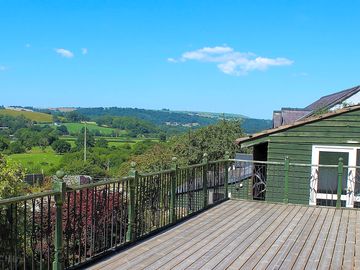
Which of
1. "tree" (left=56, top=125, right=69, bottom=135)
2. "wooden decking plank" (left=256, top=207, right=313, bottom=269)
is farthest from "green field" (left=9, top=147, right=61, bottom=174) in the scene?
"wooden decking plank" (left=256, top=207, right=313, bottom=269)

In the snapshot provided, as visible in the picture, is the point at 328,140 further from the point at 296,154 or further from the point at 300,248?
the point at 300,248

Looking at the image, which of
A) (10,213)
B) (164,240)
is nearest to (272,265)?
(164,240)

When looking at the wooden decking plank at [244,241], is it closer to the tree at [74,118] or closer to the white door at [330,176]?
the white door at [330,176]

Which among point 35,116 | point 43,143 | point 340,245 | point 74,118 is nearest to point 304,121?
point 340,245

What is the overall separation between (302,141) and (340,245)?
630 centimetres

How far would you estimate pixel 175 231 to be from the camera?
6.89 m

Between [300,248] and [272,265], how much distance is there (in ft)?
3.33

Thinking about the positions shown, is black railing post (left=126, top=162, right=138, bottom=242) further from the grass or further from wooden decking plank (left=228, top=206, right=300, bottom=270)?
the grass

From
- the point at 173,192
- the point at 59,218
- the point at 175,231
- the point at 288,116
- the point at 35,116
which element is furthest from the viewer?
the point at 35,116

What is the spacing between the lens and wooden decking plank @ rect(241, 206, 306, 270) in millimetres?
5340

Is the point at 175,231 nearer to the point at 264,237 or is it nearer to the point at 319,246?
the point at 264,237

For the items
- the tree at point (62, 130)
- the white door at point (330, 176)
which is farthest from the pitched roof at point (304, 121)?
the tree at point (62, 130)

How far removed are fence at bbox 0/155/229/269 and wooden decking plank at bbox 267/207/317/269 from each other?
6.73 ft

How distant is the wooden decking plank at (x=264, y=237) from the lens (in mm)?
5328
